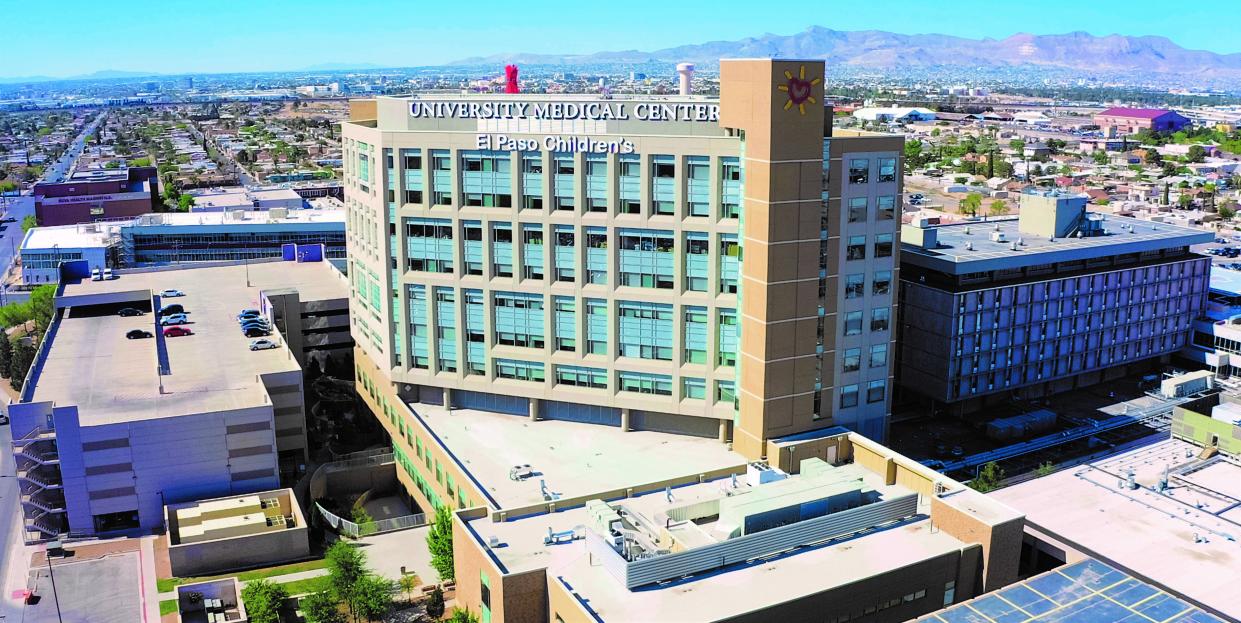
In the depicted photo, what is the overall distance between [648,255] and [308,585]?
34190 millimetres

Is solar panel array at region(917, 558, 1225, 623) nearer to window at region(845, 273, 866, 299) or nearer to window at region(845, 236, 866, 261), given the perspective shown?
window at region(845, 273, 866, 299)

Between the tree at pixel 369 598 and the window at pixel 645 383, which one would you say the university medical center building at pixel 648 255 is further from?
the tree at pixel 369 598

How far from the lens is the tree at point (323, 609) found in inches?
2564

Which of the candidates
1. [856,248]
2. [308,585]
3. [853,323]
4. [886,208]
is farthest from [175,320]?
[886,208]

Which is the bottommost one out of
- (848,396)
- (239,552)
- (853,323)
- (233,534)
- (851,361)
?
(239,552)

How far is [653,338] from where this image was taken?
7806 cm

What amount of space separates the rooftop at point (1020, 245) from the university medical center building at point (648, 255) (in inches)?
1127

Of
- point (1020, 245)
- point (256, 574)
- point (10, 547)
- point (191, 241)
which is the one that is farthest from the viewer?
point (191, 241)

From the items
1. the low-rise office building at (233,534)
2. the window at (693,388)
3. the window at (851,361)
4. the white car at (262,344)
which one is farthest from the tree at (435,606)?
the white car at (262,344)

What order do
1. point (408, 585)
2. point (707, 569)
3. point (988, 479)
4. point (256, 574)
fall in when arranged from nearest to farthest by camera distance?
1. point (707, 569)
2. point (408, 585)
3. point (256, 574)
4. point (988, 479)

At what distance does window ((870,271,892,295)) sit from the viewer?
75.8 m

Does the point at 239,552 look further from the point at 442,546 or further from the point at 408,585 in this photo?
the point at 442,546

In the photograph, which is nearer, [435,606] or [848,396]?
[435,606]

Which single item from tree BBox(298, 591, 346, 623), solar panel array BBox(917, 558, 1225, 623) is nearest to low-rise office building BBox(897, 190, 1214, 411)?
solar panel array BBox(917, 558, 1225, 623)
